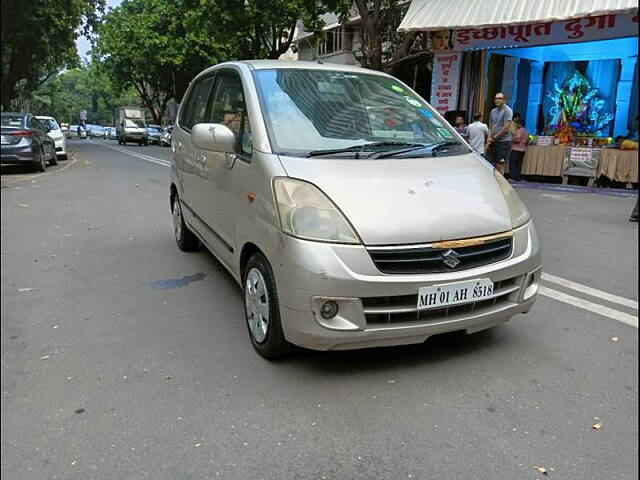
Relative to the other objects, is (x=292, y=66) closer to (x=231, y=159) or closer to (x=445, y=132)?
(x=231, y=159)

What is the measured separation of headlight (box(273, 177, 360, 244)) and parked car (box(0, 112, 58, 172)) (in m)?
12.2

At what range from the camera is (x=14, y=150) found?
42.3ft

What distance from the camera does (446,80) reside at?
14.7 m

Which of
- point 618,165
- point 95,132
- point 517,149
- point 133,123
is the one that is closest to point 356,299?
point 618,165

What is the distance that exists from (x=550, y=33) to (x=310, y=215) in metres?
11.9

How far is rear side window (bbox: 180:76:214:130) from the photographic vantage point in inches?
192

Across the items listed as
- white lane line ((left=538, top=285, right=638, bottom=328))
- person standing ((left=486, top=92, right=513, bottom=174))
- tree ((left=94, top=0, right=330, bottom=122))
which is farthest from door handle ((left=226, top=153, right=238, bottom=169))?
tree ((left=94, top=0, right=330, bottom=122))

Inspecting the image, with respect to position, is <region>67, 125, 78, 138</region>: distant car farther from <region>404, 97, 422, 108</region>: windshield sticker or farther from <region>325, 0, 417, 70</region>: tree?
<region>404, 97, 422, 108</region>: windshield sticker

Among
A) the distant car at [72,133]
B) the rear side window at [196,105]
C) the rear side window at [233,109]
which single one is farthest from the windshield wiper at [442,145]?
the distant car at [72,133]

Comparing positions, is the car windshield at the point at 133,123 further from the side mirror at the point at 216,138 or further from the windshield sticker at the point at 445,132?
the windshield sticker at the point at 445,132

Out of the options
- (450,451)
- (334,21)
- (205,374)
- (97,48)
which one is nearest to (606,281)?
(450,451)

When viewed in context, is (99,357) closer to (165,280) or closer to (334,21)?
(165,280)

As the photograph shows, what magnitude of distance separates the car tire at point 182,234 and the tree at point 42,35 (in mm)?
13122

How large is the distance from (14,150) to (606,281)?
12.9 metres
